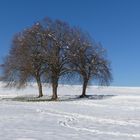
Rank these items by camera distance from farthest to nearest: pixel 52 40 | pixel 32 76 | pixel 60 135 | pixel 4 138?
pixel 32 76 → pixel 52 40 → pixel 60 135 → pixel 4 138

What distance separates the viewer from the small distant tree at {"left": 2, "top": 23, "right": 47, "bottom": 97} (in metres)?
52.9

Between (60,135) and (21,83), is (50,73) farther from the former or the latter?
(60,135)

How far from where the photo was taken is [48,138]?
14.6 metres

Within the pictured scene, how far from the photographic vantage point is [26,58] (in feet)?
173

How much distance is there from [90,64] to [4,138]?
42063 mm

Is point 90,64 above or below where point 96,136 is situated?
above

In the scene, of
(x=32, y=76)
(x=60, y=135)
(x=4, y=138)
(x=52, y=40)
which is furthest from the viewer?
(x=32, y=76)

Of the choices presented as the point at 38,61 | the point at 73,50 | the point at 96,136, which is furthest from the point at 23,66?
the point at 96,136

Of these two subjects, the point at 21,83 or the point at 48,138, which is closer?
the point at 48,138

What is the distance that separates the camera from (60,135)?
1565 cm

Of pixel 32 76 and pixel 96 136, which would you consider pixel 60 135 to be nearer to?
pixel 96 136

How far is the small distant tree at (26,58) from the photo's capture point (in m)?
52.9

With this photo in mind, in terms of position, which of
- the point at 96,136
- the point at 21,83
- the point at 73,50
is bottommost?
the point at 96,136

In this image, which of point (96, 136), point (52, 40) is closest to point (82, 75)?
point (52, 40)
